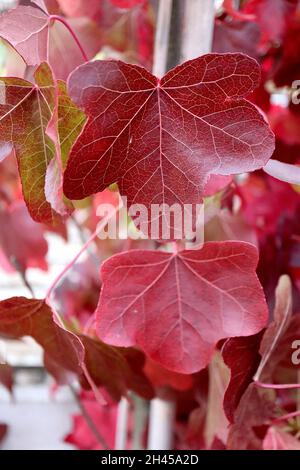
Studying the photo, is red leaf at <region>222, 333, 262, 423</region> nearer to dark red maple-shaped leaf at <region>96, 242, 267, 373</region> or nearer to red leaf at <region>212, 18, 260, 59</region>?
dark red maple-shaped leaf at <region>96, 242, 267, 373</region>

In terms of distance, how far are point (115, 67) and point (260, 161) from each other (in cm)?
9

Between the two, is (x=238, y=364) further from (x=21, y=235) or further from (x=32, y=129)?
(x=21, y=235)

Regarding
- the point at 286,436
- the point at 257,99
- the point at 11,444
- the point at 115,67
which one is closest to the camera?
the point at 115,67

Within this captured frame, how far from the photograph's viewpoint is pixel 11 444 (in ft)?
3.69

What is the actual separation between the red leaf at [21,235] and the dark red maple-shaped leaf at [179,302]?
1.14 feet

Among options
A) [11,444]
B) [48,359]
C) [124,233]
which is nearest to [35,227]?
[124,233]

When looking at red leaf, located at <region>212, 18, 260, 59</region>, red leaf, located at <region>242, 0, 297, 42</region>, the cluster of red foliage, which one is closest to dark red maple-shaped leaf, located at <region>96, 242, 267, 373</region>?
the cluster of red foliage

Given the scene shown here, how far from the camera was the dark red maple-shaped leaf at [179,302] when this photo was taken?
1.24 ft

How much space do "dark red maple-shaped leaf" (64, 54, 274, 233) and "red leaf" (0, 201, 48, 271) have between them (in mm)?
407

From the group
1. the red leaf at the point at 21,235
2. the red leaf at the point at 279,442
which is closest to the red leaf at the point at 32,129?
the red leaf at the point at 279,442

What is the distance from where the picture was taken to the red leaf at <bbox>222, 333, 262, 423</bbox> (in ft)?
1.24

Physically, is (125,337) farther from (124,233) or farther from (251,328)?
(124,233)

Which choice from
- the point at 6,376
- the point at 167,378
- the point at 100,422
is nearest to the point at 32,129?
the point at 6,376

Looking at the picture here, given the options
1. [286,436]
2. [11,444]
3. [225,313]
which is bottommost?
[11,444]
